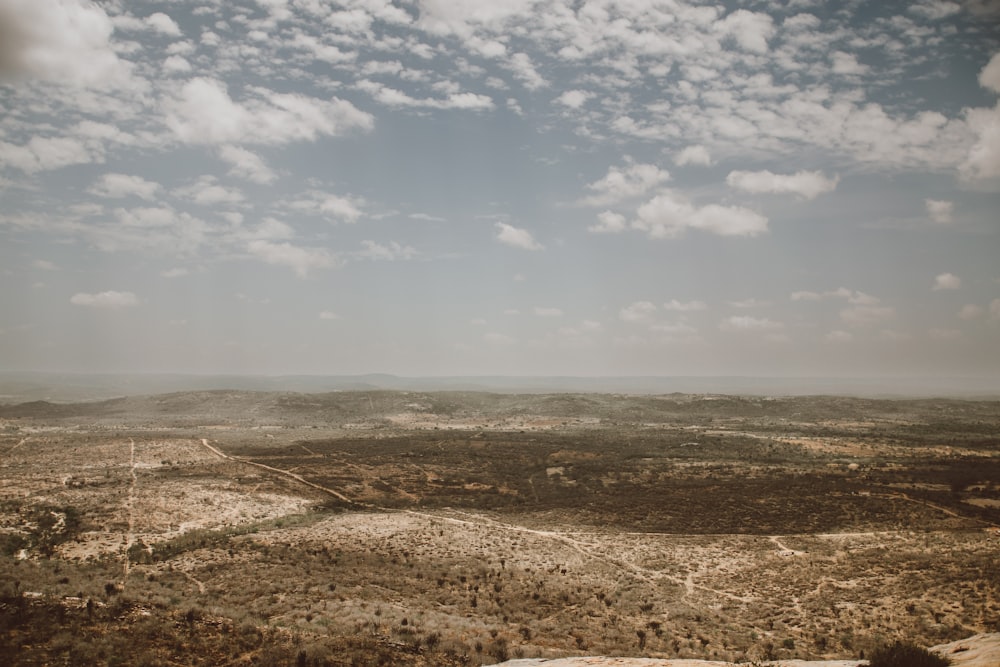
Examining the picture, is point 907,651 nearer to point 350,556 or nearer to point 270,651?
point 270,651

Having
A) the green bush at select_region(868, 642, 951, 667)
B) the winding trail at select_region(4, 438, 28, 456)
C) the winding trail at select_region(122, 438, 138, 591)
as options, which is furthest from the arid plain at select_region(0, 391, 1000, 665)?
the green bush at select_region(868, 642, 951, 667)

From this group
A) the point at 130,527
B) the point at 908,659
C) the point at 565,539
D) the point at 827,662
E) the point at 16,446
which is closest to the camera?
the point at 908,659

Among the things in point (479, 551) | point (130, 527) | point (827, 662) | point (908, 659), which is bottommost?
point (479, 551)

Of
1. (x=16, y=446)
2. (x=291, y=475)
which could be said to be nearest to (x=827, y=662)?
(x=291, y=475)

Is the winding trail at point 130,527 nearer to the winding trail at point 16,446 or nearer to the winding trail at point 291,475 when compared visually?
the winding trail at point 291,475

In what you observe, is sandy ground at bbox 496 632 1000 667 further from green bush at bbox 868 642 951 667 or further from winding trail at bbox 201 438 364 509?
winding trail at bbox 201 438 364 509

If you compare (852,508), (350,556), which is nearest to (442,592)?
(350,556)

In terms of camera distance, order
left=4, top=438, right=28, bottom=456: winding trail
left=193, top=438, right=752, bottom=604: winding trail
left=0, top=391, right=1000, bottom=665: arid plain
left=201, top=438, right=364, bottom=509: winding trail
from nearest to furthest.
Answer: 1. left=0, top=391, right=1000, bottom=665: arid plain
2. left=193, top=438, right=752, bottom=604: winding trail
3. left=201, top=438, right=364, bottom=509: winding trail
4. left=4, top=438, right=28, bottom=456: winding trail

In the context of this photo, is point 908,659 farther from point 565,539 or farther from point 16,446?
point 16,446

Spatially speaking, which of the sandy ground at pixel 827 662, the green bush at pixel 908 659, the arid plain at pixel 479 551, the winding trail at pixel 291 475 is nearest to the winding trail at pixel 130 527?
the arid plain at pixel 479 551
